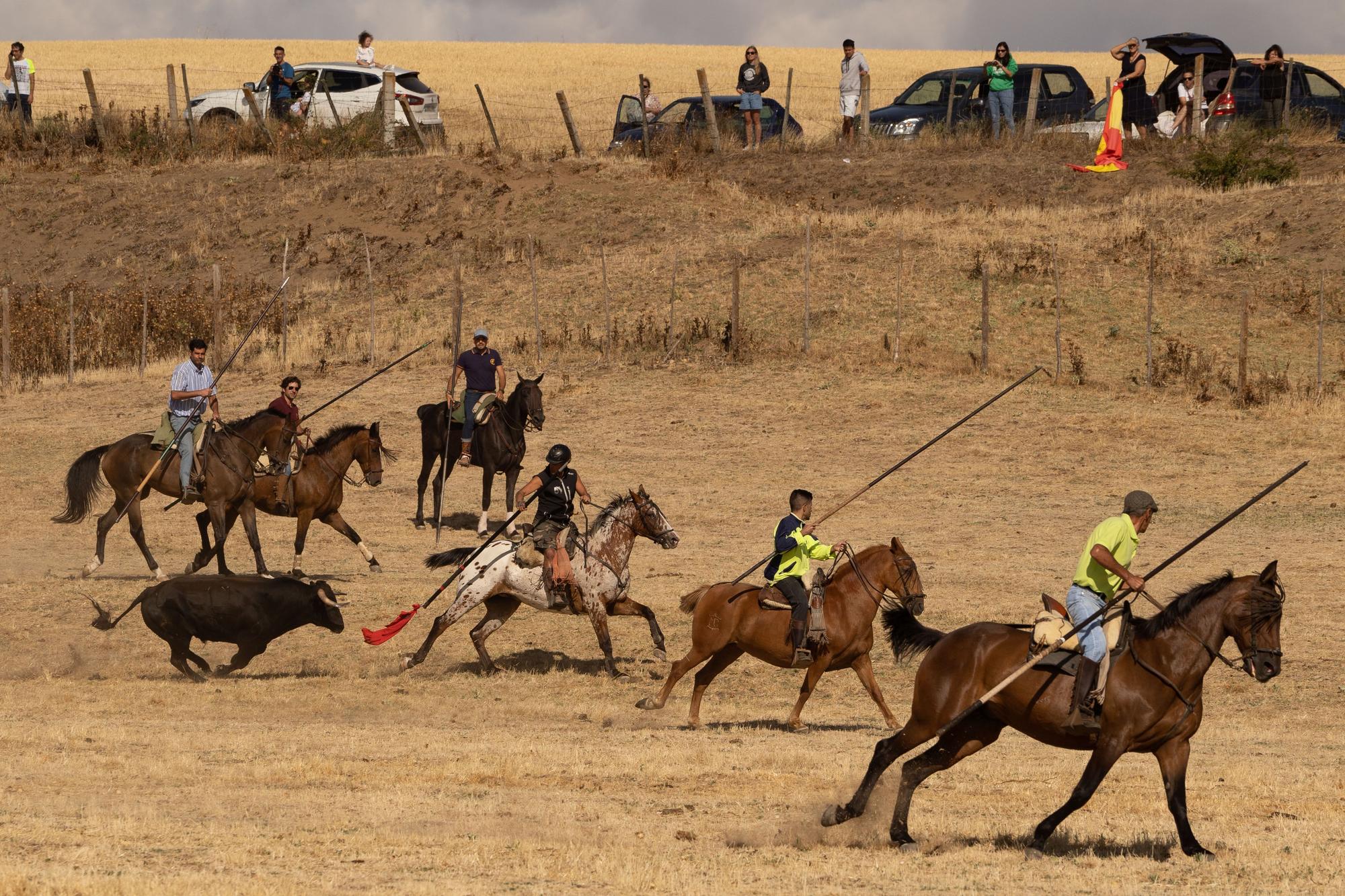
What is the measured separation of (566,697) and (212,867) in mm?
6293

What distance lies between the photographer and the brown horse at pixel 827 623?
1370 centimetres

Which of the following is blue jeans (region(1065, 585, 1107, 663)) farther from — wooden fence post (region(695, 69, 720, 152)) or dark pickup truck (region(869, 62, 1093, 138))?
dark pickup truck (region(869, 62, 1093, 138))

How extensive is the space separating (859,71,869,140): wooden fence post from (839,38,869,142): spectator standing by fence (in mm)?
162

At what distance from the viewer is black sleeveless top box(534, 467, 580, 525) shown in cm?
1582

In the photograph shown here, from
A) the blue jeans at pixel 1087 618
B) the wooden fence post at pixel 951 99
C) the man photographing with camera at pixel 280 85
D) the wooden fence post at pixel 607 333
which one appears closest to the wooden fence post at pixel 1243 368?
the wooden fence post at pixel 607 333

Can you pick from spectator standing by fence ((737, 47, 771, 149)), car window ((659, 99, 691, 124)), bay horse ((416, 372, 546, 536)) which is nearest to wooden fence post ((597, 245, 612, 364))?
bay horse ((416, 372, 546, 536))

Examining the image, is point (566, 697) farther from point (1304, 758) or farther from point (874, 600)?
point (1304, 758)

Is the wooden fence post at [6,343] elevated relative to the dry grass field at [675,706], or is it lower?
elevated

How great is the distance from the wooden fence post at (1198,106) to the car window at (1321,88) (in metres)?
2.63

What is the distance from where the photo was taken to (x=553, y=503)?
1584 centimetres

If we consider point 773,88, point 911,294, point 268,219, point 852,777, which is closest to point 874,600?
point 852,777

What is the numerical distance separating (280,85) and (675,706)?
104 feet

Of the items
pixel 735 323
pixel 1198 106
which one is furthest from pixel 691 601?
pixel 1198 106

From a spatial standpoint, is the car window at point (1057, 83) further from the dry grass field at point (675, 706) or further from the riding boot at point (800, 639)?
the riding boot at point (800, 639)
